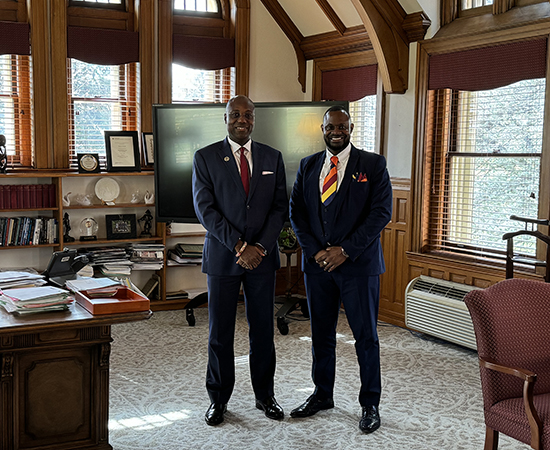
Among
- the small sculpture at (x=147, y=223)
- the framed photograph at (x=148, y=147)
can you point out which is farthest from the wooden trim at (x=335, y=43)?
the small sculpture at (x=147, y=223)

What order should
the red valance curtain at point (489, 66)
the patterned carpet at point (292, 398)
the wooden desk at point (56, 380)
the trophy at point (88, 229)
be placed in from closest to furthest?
the wooden desk at point (56, 380) → the patterned carpet at point (292, 398) → the red valance curtain at point (489, 66) → the trophy at point (88, 229)

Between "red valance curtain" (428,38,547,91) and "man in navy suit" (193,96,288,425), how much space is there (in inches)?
80.1

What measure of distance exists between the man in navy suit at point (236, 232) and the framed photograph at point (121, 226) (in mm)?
2460

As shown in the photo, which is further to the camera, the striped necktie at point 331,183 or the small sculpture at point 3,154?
the small sculpture at point 3,154

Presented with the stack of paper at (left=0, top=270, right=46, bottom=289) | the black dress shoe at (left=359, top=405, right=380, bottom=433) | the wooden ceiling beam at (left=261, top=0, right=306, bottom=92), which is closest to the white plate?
the wooden ceiling beam at (left=261, top=0, right=306, bottom=92)

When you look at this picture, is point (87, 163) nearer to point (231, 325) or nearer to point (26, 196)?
point (26, 196)

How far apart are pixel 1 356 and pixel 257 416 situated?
1465mm

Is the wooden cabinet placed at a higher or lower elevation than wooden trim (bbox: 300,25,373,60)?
lower

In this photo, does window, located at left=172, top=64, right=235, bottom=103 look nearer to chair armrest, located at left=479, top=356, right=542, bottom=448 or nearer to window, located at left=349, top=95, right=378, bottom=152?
window, located at left=349, top=95, right=378, bottom=152

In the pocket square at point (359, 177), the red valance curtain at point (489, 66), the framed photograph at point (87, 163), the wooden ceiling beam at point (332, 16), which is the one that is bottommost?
the pocket square at point (359, 177)

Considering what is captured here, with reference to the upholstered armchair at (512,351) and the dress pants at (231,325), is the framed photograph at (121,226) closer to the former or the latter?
the dress pants at (231,325)

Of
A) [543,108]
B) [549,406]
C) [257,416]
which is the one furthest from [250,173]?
[543,108]

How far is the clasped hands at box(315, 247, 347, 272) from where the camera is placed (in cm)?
335

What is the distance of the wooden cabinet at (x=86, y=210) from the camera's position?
216 inches
